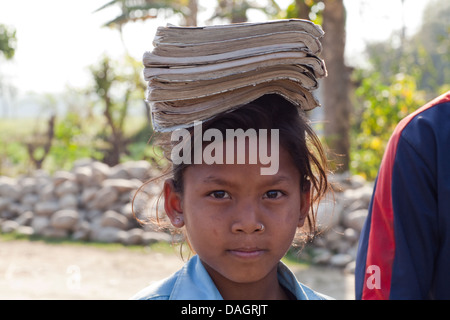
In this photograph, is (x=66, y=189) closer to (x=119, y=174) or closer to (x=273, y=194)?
(x=119, y=174)

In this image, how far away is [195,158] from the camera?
1.43 meters

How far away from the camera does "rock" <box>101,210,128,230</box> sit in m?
7.10

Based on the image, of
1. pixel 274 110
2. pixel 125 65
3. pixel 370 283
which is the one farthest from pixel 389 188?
pixel 125 65

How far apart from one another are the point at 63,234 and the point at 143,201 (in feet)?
5.40

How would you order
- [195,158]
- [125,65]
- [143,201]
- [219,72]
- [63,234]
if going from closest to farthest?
[219,72], [195,158], [143,201], [63,234], [125,65]

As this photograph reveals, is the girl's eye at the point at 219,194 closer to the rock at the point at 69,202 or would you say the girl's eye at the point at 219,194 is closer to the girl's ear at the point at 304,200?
the girl's ear at the point at 304,200

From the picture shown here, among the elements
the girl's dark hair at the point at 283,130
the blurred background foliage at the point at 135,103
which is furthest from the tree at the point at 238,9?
the girl's dark hair at the point at 283,130

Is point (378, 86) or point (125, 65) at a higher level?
point (125, 65)

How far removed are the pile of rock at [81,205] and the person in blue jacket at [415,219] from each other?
5.13 m

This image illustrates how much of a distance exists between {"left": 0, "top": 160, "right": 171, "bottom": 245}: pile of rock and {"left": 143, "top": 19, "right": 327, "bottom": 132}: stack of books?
5.21 m

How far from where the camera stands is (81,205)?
7922 mm

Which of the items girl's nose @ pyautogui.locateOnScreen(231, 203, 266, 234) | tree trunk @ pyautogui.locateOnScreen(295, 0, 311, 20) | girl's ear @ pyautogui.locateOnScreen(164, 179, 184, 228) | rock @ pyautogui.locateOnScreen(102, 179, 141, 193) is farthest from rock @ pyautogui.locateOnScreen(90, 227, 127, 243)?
girl's nose @ pyautogui.locateOnScreen(231, 203, 266, 234)

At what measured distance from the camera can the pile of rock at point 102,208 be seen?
20.5ft

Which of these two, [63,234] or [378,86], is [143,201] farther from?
[378,86]
